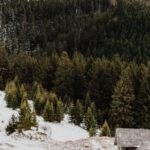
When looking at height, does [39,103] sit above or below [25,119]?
below

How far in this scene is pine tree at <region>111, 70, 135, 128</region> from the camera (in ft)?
229

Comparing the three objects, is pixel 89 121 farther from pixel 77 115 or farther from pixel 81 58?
pixel 81 58

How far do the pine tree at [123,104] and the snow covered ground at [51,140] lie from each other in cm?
984

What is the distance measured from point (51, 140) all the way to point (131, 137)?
12.6 m

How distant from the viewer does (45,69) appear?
292 feet

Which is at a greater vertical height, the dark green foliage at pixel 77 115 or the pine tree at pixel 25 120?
the pine tree at pixel 25 120

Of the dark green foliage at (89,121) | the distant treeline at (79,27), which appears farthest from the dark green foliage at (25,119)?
the distant treeline at (79,27)

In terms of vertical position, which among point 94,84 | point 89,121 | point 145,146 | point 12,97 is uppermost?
point 145,146

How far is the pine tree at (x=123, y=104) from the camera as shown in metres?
69.9

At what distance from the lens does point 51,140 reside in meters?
47.7

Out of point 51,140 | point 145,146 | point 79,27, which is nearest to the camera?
point 145,146

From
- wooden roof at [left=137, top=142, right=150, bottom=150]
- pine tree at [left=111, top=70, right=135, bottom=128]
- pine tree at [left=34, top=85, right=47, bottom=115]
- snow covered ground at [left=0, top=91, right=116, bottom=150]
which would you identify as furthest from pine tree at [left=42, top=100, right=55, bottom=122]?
wooden roof at [left=137, top=142, right=150, bottom=150]

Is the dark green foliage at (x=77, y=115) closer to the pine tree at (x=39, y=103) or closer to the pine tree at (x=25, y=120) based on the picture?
the pine tree at (x=39, y=103)

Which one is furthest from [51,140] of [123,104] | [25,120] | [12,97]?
[123,104]
